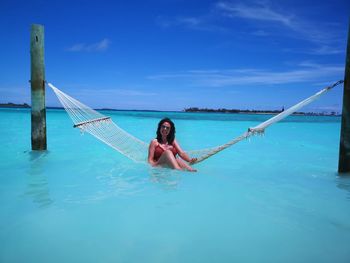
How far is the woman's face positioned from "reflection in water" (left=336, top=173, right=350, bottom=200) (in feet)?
8.26

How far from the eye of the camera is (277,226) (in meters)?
2.79

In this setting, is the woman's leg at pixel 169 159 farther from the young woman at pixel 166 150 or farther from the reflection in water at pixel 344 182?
the reflection in water at pixel 344 182

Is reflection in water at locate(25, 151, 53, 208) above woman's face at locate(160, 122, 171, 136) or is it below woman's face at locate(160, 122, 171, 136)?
below

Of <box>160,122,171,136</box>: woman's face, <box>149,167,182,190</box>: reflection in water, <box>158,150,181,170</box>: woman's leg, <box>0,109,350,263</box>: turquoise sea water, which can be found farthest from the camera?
<box>160,122,171,136</box>: woman's face

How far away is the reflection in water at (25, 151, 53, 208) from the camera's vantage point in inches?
134

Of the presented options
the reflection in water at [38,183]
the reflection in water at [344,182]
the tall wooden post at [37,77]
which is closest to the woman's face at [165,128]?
the reflection in water at [38,183]

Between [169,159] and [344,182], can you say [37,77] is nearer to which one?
[169,159]

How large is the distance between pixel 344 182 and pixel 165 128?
268cm

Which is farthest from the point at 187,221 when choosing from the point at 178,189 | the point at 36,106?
the point at 36,106

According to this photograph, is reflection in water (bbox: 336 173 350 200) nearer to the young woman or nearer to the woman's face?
the young woman

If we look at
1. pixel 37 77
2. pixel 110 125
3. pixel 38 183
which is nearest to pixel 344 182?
pixel 110 125

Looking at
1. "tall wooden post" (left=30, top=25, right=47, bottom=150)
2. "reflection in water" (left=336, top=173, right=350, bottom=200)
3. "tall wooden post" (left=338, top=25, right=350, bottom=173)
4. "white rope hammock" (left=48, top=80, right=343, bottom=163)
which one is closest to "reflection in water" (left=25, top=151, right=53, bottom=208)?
"tall wooden post" (left=30, top=25, right=47, bottom=150)

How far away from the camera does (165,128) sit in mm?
4832

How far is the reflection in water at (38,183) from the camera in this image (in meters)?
3.42
